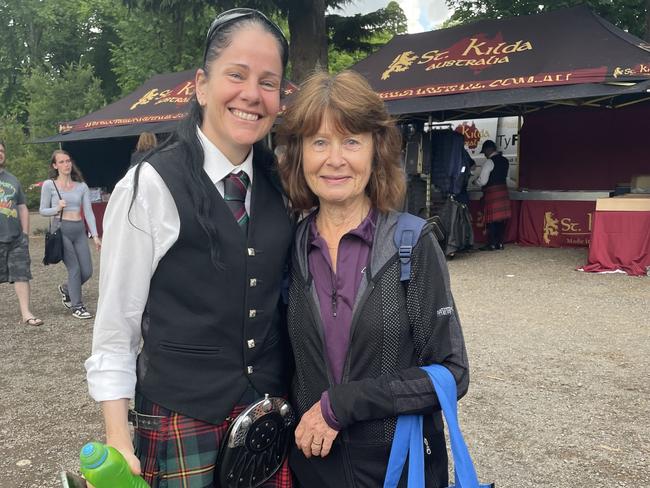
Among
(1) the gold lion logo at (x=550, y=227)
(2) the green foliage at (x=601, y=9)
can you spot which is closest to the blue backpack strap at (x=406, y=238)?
(1) the gold lion logo at (x=550, y=227)

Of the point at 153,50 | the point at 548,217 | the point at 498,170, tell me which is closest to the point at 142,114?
the point at 498,170

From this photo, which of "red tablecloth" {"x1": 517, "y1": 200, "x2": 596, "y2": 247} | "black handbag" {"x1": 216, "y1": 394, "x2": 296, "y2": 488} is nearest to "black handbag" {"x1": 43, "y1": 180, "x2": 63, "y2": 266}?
"black handbag" {"x1": 216, "y1": 394, "x2": 296, "y2": 488}

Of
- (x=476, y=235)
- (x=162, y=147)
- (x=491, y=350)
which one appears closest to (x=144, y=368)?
(x=162, y=147)

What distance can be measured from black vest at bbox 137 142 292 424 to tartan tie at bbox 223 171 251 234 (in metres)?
0.03

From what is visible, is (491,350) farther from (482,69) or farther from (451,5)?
(451,5)

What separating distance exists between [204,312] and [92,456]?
1.31 feet

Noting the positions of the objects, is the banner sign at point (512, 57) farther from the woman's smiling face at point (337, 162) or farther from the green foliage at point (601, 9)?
the woman's smiling face at point (337, 162)

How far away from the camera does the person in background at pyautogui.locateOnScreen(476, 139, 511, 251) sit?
31.0 ft

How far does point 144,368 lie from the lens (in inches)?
57.2

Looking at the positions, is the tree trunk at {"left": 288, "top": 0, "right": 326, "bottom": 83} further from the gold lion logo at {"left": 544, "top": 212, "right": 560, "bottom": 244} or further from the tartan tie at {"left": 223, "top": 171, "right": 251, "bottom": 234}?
the tartan tie at {"left": 223, "top": 171, "right": 251, "bottom": 234}

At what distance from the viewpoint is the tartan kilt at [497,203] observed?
954 centimetres

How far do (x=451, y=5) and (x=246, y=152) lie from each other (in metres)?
16.5

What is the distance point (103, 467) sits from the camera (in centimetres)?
117

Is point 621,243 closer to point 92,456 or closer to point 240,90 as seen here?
point 240,90
